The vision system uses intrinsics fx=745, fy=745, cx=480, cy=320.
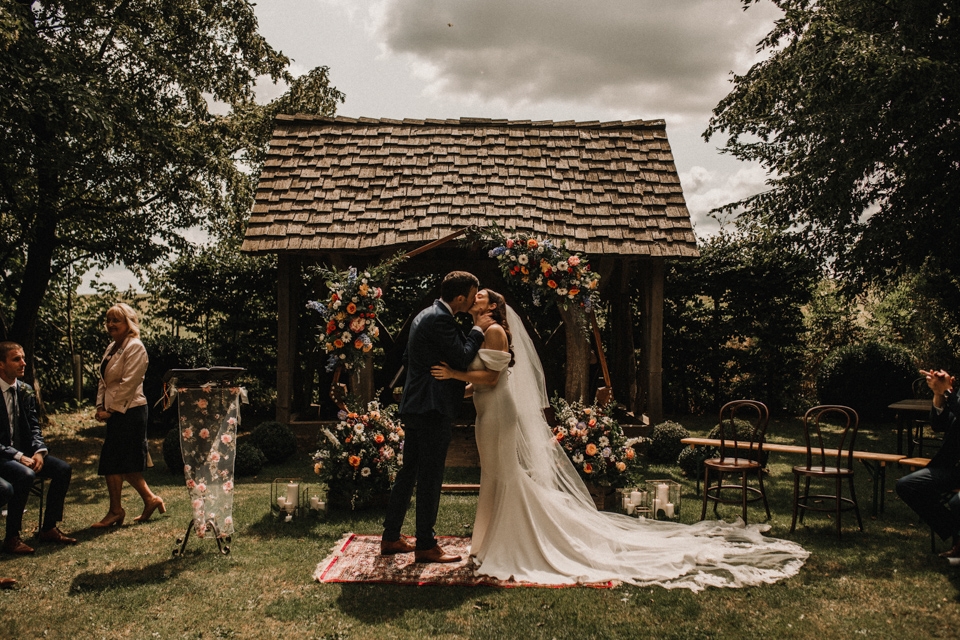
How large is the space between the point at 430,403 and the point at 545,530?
1279 mm

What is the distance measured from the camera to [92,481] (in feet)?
27.7

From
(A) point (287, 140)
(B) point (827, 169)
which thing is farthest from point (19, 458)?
(B) point (827, 169)

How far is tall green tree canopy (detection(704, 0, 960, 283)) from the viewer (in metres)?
10.7

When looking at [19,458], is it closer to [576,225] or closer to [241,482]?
[241,482]

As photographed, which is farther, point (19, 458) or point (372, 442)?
point (372, 442)

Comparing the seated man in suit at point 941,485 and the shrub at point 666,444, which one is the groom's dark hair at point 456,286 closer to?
the seated man in suit at point 941,485

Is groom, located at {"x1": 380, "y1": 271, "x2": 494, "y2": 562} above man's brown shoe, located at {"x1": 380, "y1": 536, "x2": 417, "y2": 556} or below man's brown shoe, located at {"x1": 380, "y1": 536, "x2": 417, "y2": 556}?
above

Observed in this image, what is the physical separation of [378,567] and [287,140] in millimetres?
7925

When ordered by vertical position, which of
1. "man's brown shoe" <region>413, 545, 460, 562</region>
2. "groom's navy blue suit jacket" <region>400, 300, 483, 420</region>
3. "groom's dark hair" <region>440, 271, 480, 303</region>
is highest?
"groom's dark hair" <region>440, 271, 480, 303</region>

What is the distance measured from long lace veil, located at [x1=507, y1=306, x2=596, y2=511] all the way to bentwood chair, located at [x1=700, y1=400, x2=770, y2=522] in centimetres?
134

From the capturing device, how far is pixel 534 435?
588 cm

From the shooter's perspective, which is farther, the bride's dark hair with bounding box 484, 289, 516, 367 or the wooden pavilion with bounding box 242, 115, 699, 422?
the wooden pavilion with bounding box 242, 115, 699, 422

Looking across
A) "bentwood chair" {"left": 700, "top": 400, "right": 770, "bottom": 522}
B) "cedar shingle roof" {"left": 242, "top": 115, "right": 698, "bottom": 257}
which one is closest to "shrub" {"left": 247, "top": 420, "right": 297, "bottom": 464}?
"cedar shingle roof" {"left": 242, "top": 115, "right": 698, "bottom": 257}

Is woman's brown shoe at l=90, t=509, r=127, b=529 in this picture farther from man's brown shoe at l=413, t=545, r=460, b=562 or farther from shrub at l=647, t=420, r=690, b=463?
shrub at l=647, t=420, r=690, b=463
